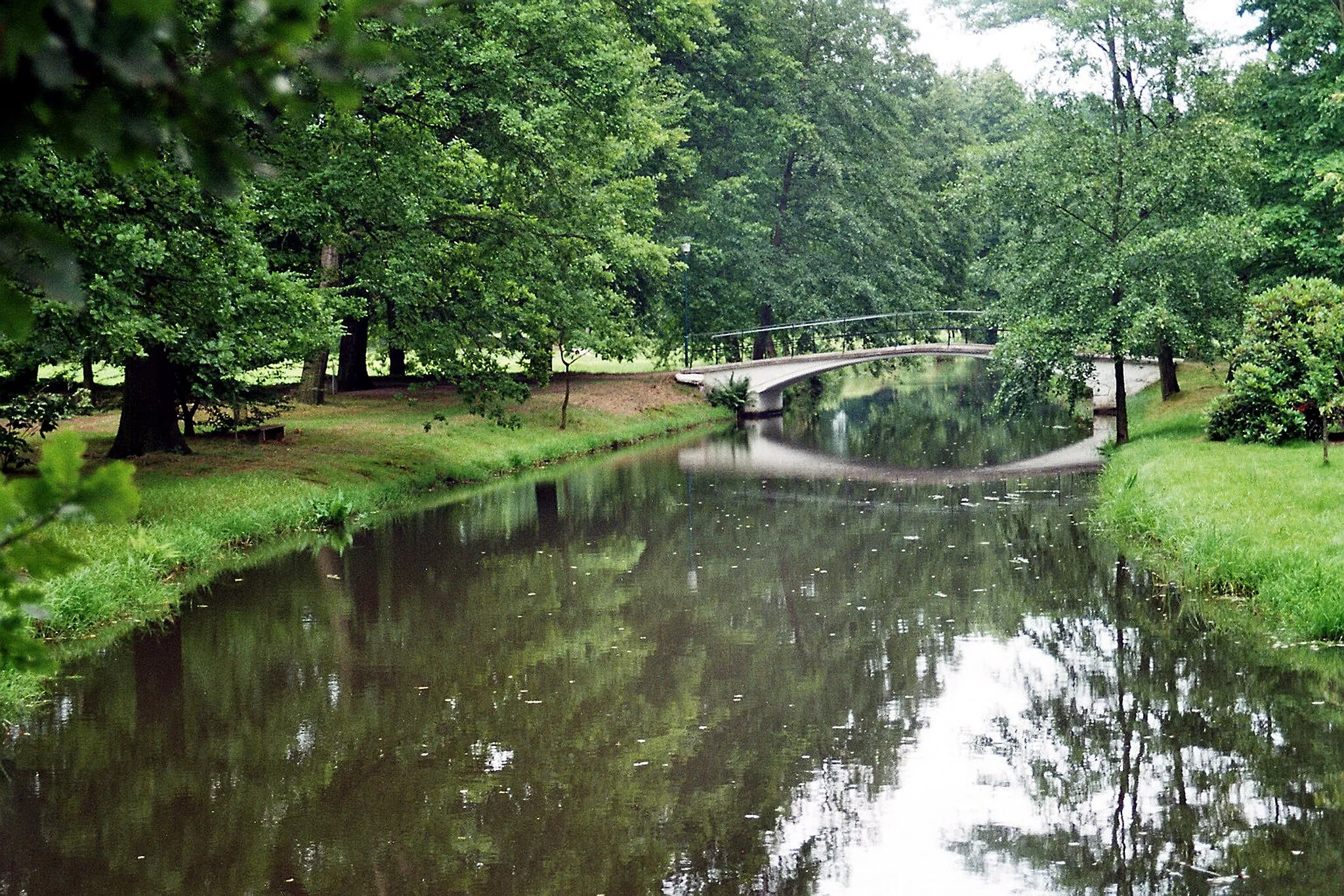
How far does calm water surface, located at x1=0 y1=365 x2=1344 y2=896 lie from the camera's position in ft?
23.8

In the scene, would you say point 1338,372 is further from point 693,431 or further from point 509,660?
point 693,431

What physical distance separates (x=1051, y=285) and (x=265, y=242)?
14.4 m

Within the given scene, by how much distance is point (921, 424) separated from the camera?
38781 mm

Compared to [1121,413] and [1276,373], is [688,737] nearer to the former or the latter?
[1276,373]

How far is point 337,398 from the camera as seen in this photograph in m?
31.5

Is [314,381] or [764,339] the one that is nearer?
[314,381]

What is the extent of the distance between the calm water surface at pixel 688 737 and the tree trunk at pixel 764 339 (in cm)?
2920

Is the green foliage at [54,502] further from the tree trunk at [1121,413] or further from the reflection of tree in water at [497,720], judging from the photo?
the tree trunk at [1121,413]

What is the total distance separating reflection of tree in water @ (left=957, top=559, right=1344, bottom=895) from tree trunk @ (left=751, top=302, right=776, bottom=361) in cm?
3372

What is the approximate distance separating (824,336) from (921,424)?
688 cm

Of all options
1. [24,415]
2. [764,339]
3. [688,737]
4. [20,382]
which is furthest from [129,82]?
[764,339]

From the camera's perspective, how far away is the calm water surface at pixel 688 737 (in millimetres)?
7262

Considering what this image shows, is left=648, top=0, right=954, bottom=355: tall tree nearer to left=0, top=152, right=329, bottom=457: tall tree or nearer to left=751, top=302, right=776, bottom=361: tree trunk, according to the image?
left=751, top=302, right=776, bottom=361: tree trunk

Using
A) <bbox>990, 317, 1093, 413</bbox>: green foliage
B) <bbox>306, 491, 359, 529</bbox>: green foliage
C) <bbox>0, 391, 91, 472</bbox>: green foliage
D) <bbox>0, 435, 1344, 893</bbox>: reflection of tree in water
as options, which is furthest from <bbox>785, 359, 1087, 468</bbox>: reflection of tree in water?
<bbox>0, 391, 91, 472</bbox>: green foliage
